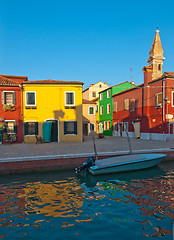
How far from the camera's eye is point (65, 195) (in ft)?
23.5

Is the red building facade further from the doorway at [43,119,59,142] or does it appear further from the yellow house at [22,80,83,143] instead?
the doorway at [43,119,59,142]

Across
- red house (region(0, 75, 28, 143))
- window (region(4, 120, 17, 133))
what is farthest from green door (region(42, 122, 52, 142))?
window (region(4, 120, 17, 133))

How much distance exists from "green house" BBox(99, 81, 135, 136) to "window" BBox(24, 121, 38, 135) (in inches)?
674

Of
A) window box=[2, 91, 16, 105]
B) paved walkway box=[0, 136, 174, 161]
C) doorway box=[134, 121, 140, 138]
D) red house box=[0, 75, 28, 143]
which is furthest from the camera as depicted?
doorway box=[134, 121, 140, 138]

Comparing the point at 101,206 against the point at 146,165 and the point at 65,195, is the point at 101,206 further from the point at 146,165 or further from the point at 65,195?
the point at 146,165

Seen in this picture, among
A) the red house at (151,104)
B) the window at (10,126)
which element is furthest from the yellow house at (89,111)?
the window at (10,126)

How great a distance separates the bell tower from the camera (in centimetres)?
2554

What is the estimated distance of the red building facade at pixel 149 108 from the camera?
832 inches

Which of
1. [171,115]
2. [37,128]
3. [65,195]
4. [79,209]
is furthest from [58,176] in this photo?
[171,115]

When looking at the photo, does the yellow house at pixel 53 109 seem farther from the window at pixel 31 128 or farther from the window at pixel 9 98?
the window at pixel 9 98

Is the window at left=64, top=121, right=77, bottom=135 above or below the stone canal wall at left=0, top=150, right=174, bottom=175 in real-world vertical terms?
above

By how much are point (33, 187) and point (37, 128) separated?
12.4 m

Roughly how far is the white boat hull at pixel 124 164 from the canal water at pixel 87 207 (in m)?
0.52

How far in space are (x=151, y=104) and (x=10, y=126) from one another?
18.1 m
